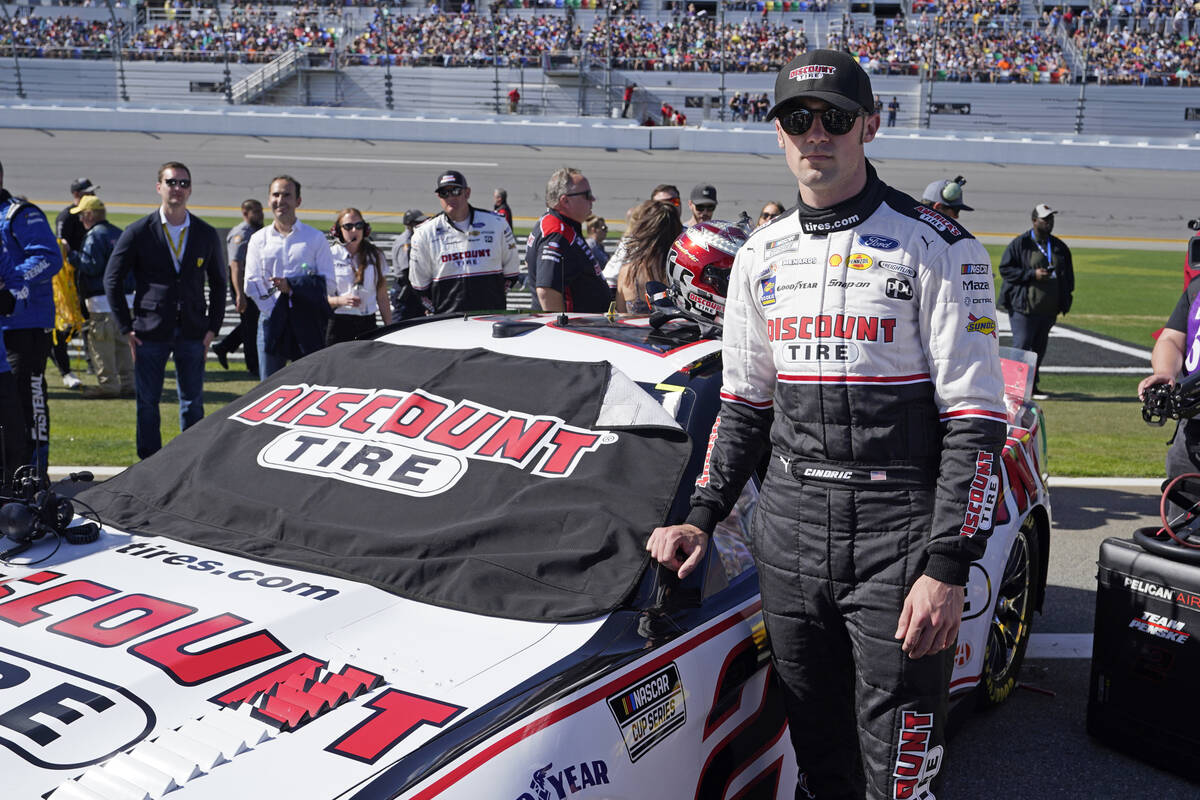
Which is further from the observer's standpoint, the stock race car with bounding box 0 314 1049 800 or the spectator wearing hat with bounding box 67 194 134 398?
the spectator wearing hat with bounding box 67 194 134 398

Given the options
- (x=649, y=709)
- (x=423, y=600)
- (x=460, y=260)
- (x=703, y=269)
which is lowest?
(x=649, y=709)

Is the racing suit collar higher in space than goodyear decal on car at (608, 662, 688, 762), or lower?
higher

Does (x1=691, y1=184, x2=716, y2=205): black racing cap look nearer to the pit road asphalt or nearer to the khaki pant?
the khaki pant

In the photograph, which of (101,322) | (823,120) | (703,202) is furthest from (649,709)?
(101,322)

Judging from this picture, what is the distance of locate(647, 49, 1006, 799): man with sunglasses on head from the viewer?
212cm

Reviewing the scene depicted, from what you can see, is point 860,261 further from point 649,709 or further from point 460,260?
point 460,260

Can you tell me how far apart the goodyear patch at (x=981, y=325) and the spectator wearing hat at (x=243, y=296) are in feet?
27.6

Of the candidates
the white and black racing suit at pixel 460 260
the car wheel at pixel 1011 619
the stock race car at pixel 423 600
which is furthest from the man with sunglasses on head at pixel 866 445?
the white and black racing suit at pixel 460 260

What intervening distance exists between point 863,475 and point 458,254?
4.95 meters

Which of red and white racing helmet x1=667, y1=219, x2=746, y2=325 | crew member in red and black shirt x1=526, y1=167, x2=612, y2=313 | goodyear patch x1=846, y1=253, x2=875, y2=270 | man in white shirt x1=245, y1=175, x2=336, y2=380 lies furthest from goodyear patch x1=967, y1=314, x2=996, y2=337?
man in white shirt x1=245, y1=175, x2=336, y2=380

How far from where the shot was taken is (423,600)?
7.88ft

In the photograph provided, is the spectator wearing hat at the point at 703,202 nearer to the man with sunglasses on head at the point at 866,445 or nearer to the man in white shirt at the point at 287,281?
the man in white shirt at the point at 287,281

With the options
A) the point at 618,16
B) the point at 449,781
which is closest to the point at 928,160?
the point at 618,16

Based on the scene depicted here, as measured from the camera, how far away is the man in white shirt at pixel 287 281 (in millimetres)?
7074
